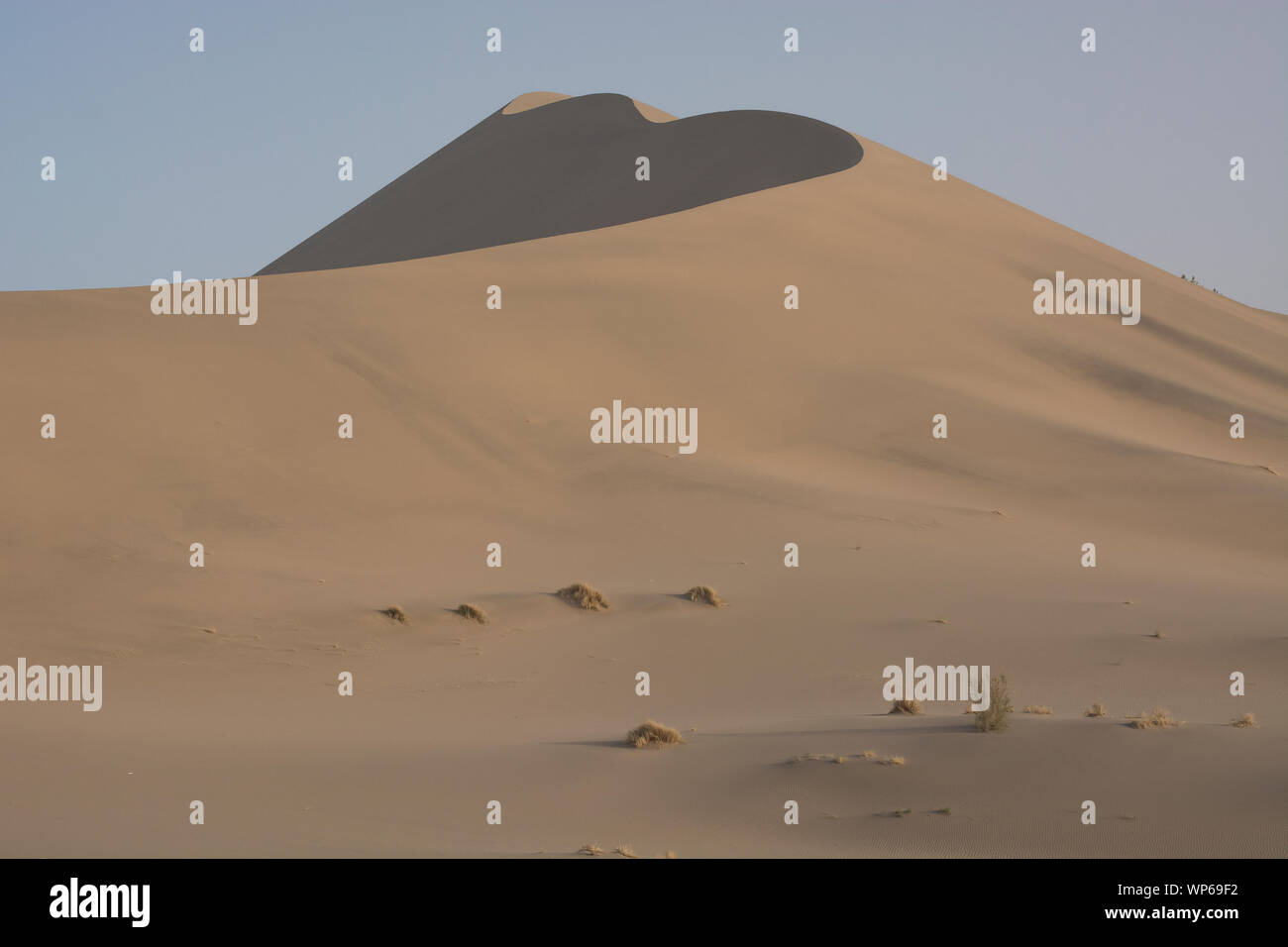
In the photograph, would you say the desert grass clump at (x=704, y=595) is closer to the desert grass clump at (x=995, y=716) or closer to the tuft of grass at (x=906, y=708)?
the tuft of grass at (x=906, y=708)

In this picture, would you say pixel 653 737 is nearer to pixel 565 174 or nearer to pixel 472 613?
pixel 472 613

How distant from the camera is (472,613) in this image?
43.7 ft

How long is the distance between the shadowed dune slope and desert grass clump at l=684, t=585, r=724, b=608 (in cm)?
2660

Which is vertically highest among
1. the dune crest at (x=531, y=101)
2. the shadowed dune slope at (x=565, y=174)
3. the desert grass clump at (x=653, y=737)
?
the dune crest at (x=531, y=101)

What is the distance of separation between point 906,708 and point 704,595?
417cm

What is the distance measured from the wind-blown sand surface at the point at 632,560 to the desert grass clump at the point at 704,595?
251mm

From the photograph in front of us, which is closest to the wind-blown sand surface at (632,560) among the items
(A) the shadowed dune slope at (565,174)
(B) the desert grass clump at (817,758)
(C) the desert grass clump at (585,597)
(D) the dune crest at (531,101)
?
(B) the desert grass clump at (817,758)

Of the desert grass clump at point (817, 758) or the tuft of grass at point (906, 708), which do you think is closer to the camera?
the desert grass clump at point (817, 758)

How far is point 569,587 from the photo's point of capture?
14.1 meters

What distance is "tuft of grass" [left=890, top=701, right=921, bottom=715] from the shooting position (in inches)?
403

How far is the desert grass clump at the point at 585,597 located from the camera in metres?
13.8
